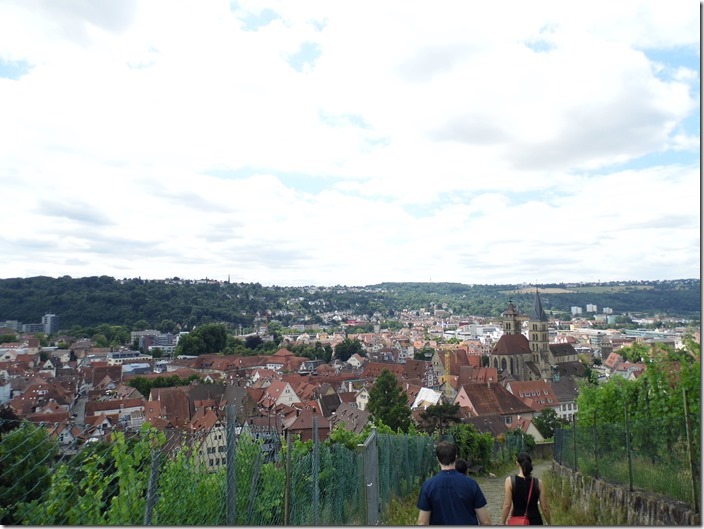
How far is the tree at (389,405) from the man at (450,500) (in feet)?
80.4

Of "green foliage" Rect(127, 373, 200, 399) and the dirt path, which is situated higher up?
the dirt path

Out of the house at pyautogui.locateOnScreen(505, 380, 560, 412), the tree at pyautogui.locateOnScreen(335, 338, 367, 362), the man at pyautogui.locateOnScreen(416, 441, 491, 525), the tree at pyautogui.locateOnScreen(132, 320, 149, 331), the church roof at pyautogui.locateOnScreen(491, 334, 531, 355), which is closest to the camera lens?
the man at pyautogui.locateOnScreen(416, 441, 491, 525)

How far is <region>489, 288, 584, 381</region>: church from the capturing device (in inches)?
2569

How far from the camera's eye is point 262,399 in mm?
50812

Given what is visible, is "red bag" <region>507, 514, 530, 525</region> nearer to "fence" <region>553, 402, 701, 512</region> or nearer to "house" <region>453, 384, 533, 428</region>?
"fence" <region>553, 402, 701, 512</region>

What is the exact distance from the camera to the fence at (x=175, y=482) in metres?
3.05

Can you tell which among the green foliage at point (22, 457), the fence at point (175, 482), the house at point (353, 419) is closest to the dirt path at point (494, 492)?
the fence at point (175, 482)

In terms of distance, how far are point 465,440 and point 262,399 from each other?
3910 centimetres

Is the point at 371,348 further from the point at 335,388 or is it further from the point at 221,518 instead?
the point at 221,518

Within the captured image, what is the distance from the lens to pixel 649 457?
21.9 feet

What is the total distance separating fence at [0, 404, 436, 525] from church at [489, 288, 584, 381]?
58167mm

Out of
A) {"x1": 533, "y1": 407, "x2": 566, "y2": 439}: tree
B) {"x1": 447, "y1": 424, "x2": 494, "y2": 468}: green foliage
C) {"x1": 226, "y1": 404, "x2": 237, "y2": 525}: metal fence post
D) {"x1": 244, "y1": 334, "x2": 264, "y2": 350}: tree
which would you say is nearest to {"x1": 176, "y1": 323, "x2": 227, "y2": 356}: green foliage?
{"x1": 244, "y1": 334, "x2": 264, "y2": 350}: tree

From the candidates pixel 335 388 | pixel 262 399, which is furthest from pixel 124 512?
pixel 335 388

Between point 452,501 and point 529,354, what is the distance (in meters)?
67.9
